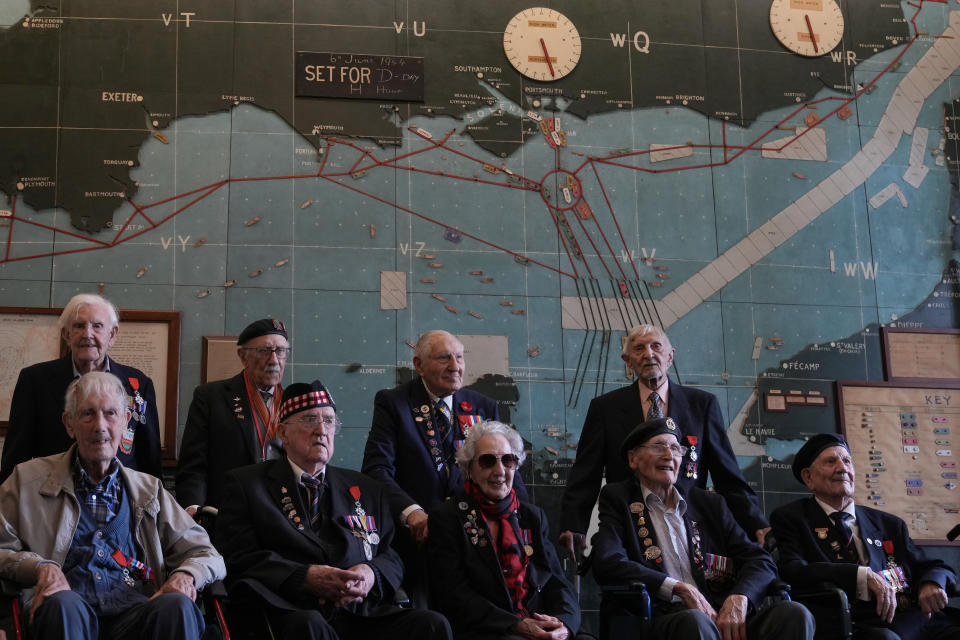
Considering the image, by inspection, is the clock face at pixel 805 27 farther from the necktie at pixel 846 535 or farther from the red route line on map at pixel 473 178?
the necktie at pixel 846 535

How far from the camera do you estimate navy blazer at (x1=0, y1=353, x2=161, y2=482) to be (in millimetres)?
4664

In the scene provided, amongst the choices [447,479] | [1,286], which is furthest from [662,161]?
[1,286]

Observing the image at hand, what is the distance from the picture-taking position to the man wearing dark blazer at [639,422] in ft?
16.6

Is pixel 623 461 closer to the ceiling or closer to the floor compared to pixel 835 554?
closer to the ceiling

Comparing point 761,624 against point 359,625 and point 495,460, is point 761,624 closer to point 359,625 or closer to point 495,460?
point 495,460

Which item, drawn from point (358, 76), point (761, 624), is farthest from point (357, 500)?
point (358, 76)

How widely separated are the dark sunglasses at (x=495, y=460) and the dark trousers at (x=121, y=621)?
3.96ft

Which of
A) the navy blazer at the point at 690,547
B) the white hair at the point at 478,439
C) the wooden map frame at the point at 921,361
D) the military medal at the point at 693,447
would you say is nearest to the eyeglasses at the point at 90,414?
the white hair at the point at 478,439

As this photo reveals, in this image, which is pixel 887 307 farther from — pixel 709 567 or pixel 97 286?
pixel 97 286

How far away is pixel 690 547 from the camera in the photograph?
4.54m

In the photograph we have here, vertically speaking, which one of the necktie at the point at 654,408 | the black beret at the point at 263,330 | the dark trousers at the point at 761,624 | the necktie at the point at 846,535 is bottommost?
the dark trousers at the point at 761,624

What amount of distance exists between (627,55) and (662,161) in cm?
67

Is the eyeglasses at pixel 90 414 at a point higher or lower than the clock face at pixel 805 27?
lower

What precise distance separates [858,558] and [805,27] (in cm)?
347
